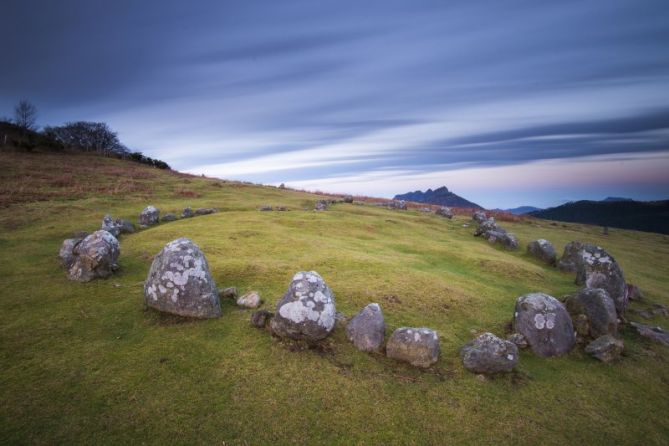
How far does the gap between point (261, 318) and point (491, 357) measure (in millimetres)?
6169

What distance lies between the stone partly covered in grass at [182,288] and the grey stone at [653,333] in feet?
44.9

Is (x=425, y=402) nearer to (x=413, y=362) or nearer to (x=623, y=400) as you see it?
(x=413, y=362)

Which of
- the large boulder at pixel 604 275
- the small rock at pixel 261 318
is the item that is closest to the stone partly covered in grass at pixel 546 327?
the large boulder at pixel 604 275

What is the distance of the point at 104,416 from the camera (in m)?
6.57

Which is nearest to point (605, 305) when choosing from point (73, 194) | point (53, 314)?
point (53, 314)

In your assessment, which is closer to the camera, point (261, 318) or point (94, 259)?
point (261, 318)

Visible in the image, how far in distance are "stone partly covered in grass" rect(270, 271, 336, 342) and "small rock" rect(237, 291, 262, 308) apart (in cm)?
183

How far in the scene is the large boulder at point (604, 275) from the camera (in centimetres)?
1378

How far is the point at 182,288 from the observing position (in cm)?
1002

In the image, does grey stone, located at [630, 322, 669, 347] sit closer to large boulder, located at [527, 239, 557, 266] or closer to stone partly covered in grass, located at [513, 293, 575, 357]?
stone partly covered in grass, located at [513, 293, 575, 357]

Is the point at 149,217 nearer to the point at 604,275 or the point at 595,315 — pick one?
the point at 595,315

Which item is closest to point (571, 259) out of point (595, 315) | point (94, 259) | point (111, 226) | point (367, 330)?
point (595, 315)

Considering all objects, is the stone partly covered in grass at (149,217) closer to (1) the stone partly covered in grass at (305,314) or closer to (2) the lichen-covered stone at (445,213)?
(1) the stone partly covered in grass at (305,314)

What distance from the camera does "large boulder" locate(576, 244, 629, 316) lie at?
543 inches
